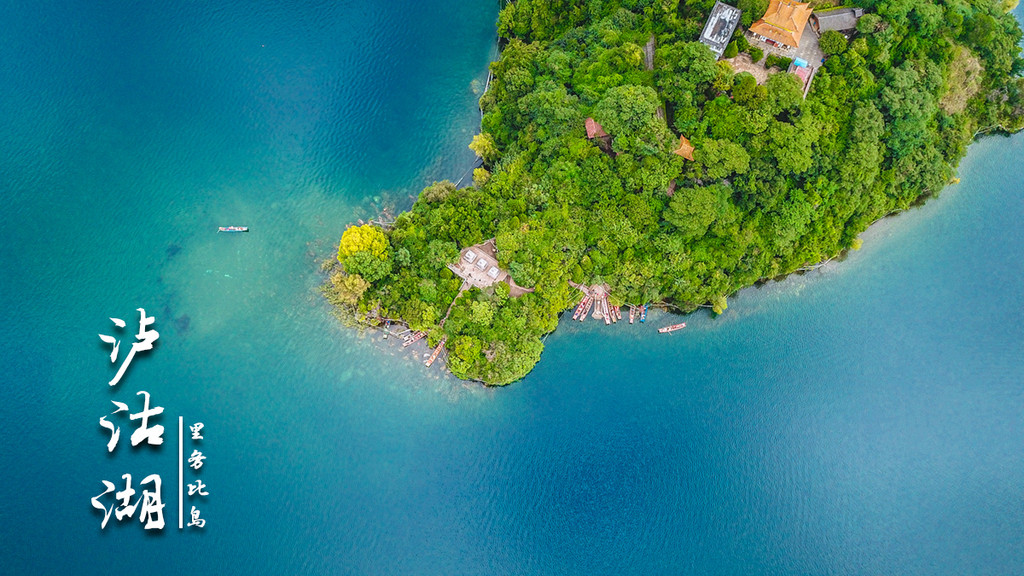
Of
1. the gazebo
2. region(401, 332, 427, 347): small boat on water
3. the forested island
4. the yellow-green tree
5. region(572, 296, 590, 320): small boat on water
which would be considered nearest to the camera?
the forested island

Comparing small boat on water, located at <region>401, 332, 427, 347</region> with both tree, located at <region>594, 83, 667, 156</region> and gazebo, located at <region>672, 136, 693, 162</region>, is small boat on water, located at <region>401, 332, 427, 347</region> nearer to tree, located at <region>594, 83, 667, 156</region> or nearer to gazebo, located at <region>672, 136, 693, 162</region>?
tree, located at <region>594, 83, 667, 156</region>

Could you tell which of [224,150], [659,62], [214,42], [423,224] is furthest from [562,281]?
[214,42]

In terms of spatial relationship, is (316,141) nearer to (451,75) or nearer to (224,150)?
(224,150)

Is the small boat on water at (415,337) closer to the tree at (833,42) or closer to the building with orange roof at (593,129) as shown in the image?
the building with orange roof at (593,129)

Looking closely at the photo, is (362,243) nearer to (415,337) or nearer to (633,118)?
(415,337)

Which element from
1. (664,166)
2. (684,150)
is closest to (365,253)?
(664,166)

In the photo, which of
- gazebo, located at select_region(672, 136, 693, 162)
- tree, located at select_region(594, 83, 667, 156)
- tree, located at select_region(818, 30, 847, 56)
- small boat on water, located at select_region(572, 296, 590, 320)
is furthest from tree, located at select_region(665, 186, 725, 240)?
tree, located at select_region(818, 30, 847, 56)

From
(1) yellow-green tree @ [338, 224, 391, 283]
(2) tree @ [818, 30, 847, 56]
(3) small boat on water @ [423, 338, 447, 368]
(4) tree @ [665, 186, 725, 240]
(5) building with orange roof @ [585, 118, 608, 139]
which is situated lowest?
(3) small boat on water @ [423, 338, 447, 368]
